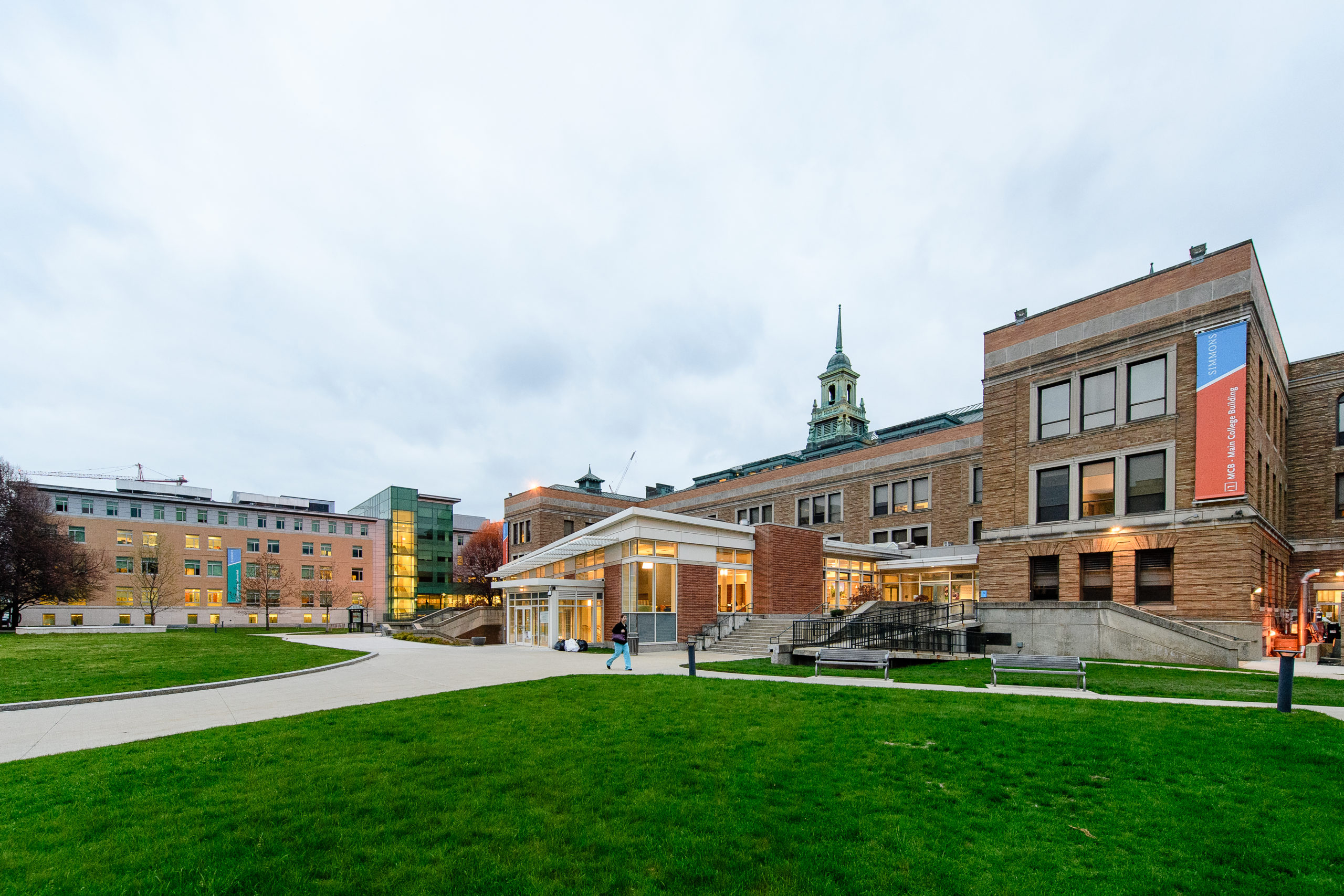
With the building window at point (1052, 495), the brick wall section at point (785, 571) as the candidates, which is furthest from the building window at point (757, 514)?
the building window at point (1052, 495)

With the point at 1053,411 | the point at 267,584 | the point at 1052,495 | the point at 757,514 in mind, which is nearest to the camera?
the point at 1052,495

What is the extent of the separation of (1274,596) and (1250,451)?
316 inches

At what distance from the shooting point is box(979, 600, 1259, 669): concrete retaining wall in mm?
20172

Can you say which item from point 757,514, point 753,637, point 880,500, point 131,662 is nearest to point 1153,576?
point 753,637

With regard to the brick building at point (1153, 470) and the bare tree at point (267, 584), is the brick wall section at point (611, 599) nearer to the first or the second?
the brick building at point (1153, 470)

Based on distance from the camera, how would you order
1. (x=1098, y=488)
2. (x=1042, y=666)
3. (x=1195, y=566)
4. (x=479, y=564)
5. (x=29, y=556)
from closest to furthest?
1. (x=1042, y=666)
2. (x=1195, y=566)
3. (x=1098, y=488)
4. (x=29, y=556)
5. (x=479, y=564)

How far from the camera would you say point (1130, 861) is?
529cm

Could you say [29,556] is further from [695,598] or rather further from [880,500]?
[880,500]

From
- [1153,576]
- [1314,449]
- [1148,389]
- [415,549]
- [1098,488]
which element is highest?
[1148,389]

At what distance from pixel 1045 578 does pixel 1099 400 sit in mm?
7809

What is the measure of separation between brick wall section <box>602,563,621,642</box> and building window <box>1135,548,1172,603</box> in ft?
70.7

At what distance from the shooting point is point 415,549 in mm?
85312

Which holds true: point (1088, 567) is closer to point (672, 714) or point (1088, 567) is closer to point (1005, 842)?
point (672, 714)

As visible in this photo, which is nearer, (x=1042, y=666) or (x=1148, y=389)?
(x=1042, y=666)
